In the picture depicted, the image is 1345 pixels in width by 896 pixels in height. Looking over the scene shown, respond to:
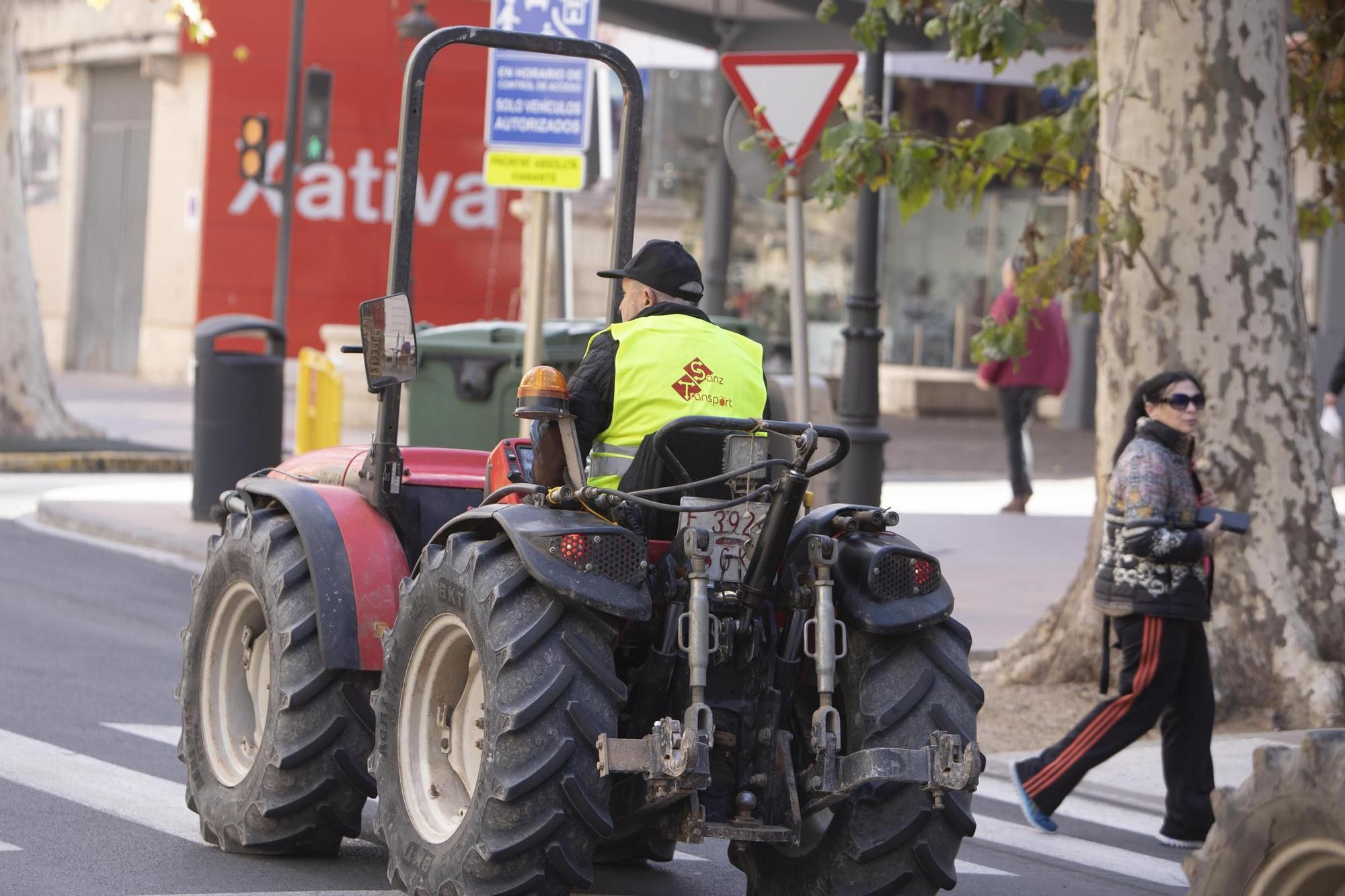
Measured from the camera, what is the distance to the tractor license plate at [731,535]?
520cm

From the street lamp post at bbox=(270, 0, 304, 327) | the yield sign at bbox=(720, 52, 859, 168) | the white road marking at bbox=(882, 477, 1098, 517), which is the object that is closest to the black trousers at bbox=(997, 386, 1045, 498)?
the white road marking at bbox=(882, 477, 1098, 517)

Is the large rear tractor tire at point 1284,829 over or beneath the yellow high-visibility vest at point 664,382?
beneath

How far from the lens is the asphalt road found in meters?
5.88

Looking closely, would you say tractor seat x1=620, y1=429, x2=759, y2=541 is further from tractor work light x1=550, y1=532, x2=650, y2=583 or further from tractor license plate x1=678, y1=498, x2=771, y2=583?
tractor work light x1=550, y1=532, x2=650, y2=583

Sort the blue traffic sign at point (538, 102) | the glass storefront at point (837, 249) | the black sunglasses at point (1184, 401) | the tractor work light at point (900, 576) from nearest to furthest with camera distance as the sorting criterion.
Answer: the tractor work light at point (900, 576) < the black sunglasses at point (1184, 401) < the blue traffic sign at point (538, 102) < the glass storefront at point (837, 249)

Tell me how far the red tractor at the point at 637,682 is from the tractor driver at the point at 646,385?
101 millimetres

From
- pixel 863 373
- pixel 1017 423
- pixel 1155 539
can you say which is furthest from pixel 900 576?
pixel 1017 423

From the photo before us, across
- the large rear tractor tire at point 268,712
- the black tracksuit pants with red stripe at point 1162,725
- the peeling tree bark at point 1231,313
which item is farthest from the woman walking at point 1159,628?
the large rear tractor tire at point 268,712

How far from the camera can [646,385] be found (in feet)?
17.7

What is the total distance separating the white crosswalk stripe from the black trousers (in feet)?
29.1

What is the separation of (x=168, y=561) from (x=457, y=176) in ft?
61.2

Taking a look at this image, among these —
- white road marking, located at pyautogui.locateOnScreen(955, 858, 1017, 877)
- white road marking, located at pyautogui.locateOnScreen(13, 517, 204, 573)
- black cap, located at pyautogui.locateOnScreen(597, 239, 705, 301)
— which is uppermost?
black cap, located at pyautogui.locateOnScreen(597, 239, 705, 301)

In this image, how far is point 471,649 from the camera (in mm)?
5480

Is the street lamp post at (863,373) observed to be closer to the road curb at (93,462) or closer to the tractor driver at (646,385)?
the tractor driver at (646,385)
